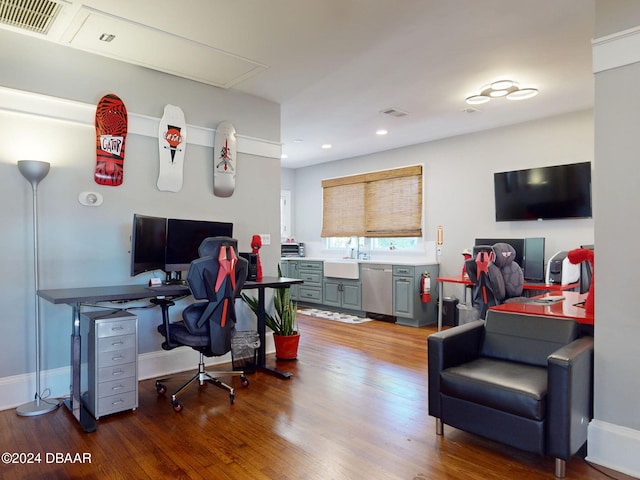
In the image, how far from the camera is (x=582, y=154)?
4.94 metres

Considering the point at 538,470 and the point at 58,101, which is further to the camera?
the point at 58,101

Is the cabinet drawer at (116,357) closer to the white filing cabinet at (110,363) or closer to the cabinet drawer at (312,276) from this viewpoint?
the white filing cabinet at (110,363)

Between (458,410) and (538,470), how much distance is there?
0.46 metres

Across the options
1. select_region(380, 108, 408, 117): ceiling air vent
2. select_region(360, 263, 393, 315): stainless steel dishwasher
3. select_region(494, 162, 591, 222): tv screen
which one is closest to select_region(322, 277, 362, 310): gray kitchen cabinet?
select_region(360, 263, 393, 315): stainless steel dishwasher

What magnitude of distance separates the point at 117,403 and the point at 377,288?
13.6ft

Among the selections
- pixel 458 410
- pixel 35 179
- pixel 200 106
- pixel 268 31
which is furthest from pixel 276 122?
pixel 458 410

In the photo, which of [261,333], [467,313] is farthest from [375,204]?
[261,333]

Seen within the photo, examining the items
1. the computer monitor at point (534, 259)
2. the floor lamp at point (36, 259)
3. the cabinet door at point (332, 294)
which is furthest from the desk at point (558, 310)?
the cabinet door at point (332, 294)

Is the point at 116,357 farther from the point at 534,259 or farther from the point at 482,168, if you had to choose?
the point at 482,168

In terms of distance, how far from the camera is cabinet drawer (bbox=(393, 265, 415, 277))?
5910mm

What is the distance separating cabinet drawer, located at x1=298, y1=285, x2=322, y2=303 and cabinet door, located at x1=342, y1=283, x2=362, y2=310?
1.90 ft

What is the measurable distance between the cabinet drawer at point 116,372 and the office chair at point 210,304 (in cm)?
25

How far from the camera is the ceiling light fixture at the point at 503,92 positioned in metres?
4.11

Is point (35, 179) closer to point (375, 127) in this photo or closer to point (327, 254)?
point (375, 127)
